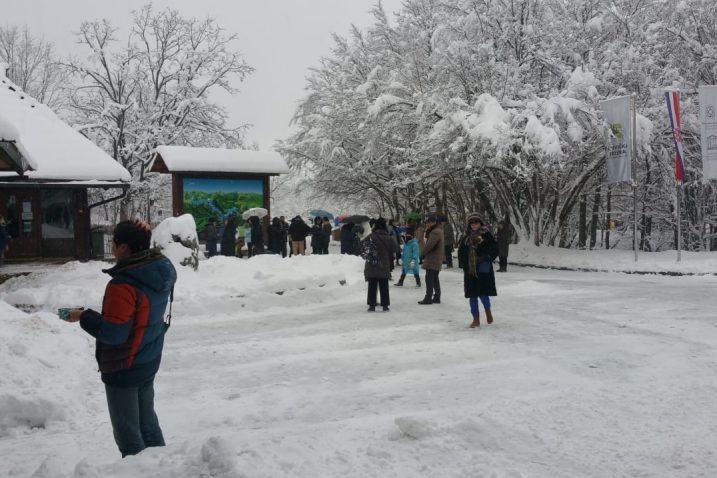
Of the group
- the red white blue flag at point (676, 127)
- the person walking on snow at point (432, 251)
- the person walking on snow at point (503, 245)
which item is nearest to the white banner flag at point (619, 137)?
the red white blue flag at point (676, 127)

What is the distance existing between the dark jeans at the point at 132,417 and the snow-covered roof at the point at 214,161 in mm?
17814

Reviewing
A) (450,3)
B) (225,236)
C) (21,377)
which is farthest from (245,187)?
(21,377)

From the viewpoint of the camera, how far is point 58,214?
20.3 meters

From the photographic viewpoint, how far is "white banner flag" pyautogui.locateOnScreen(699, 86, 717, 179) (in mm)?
19156

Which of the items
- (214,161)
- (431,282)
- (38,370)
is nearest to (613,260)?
(431,282)

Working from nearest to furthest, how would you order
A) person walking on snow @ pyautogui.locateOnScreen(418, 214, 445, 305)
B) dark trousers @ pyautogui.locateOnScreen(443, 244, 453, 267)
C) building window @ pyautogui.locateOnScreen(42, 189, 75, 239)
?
person walking on snow @ pyautogui.locateOnScreen(418, 214, 445, 305) < dark trousers @ pyautogui.locateOnScreen(443, 244, 453, 267) < building window @ pyautogui.locateOnScreen(42, 189, 75, 239)

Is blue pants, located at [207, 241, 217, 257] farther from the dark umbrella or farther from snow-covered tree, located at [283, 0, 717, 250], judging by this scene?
snow-covered tree, located at [283, 0, 717, 250]

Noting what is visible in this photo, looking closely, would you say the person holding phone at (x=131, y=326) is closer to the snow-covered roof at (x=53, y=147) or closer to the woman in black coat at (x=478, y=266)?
the woman in black coat at (x=478, y=266)

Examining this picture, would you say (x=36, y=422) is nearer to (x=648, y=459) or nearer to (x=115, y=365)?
(x=115, y=365)

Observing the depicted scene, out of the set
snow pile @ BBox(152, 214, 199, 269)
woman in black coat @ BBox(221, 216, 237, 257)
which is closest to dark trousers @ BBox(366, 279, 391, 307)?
snow pile @ BBox(152, 214, 199, 269)

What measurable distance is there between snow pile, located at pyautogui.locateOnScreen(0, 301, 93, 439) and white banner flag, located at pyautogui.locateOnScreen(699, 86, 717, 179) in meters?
18.8

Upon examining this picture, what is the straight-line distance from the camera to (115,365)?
143 inches

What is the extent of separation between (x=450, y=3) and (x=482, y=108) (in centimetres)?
866

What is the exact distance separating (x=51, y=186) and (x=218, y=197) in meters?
5.21
